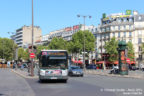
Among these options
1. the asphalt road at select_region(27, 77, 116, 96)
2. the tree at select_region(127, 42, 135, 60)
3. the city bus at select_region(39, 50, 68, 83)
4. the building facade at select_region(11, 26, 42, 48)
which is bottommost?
the asphalt road at select_region(27, 77, 116, 96)

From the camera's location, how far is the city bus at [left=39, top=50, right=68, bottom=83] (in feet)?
71.5

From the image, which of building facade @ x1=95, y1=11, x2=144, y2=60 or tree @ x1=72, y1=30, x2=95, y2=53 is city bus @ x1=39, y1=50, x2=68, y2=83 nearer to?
tree @ x1=72, y1=30, x2=95, y2=53

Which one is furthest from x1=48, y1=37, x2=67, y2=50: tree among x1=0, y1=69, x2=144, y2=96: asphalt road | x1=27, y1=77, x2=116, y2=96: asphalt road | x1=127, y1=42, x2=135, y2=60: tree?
x1=27, y1=77, x2=116, y2=96: asphalt road

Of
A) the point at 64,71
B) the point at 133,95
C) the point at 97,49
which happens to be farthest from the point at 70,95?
the point at 97,49

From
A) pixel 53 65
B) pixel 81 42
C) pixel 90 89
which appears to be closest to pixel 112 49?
pixel 81 42

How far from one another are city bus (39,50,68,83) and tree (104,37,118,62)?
207 feet

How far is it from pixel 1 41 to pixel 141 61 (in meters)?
55.5

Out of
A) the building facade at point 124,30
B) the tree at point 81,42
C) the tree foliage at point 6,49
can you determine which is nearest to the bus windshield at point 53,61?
the tree at point 81,42

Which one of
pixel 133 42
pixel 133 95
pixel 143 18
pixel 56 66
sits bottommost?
pixel 133 95

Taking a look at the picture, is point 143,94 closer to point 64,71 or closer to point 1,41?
point 64,71

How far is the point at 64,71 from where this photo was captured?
21.8m

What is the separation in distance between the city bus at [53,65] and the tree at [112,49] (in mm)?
63085

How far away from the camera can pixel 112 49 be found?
8444cm

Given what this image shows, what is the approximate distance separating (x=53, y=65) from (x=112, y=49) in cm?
6403
